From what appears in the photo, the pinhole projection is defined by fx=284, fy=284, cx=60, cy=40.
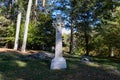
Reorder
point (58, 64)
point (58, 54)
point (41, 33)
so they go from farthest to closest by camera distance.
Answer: point (41, 33) < point (58, 54) < point (58, 64)

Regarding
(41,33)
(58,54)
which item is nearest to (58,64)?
(58,54)

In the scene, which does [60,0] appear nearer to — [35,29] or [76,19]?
[76,19]

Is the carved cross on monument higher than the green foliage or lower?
lower

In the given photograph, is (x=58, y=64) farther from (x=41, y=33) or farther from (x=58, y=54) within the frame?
(x=41, y=33)

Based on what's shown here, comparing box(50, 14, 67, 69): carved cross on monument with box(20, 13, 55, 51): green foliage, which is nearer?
box(50, 14, 67, 69): carved cross on monument

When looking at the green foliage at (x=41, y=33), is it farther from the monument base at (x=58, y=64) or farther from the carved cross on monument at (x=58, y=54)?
the monument base at (x=58, y=64)

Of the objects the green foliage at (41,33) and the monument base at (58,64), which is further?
the green foliage at (41,33)

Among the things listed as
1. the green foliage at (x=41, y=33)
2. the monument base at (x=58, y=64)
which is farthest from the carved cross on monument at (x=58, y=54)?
the green foliage at (x=41, y=33)

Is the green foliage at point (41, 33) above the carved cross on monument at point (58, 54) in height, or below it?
above

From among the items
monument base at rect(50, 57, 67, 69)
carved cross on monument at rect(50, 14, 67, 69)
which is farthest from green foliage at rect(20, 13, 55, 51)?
monument base at rect(50, 57, 67, 69)

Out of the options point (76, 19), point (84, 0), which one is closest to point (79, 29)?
point (76, 19)

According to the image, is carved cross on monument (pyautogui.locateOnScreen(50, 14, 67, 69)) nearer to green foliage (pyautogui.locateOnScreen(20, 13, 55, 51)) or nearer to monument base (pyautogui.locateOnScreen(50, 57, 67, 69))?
monument base (pyautogui.locateOnScreen(50, 57, 67, 69))

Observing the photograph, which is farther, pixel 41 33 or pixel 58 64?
pixel 41 33

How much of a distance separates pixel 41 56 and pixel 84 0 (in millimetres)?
16566
